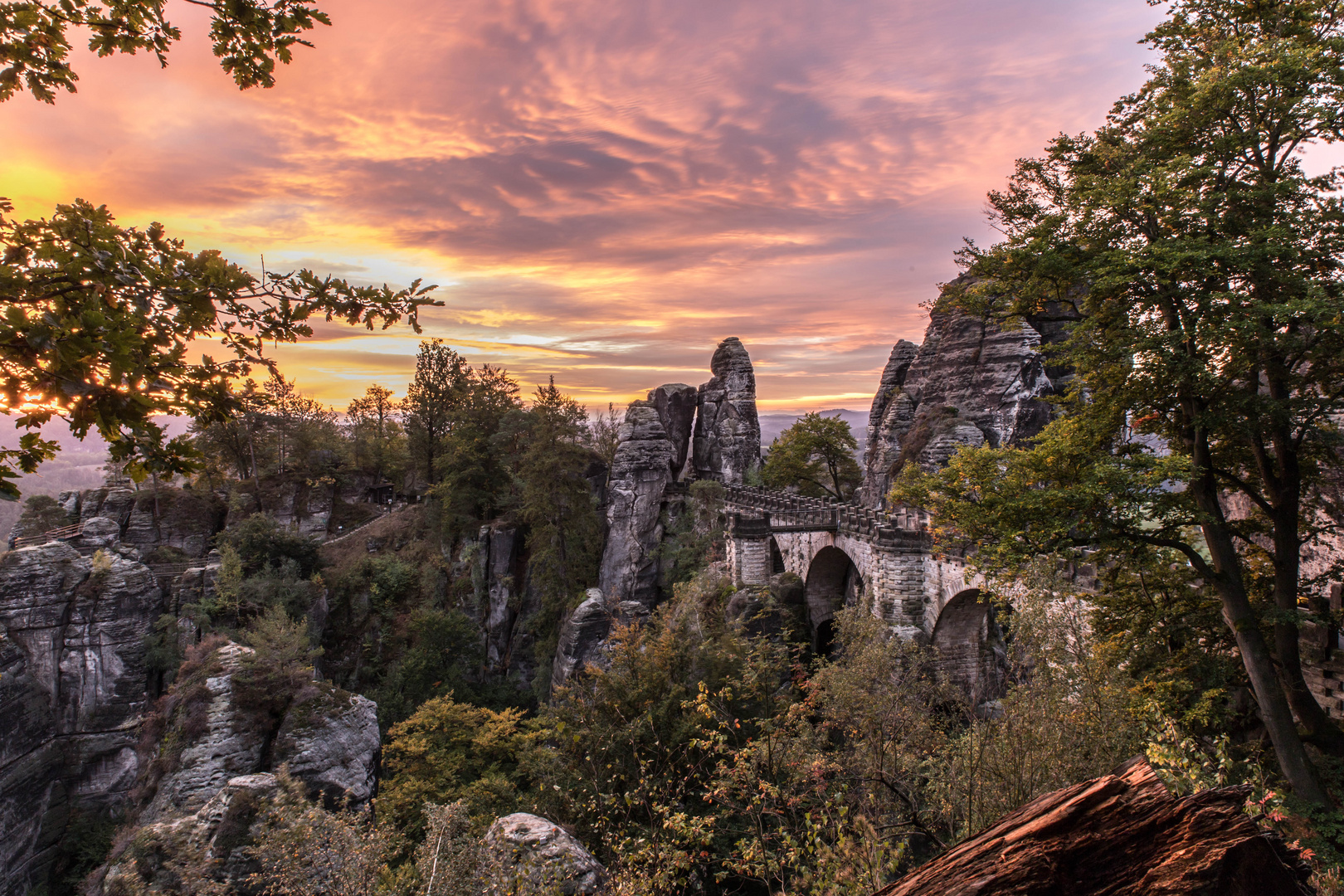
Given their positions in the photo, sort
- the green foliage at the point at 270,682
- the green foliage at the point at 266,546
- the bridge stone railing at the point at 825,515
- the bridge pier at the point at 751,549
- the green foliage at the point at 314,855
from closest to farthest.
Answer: the green foliage at the point at 314,855 → the green foliage at the point at 270,682 → the bridge stone railing at the point at 825,515 → the bridge pier at the point at 751,549 → the green foliage at the point at 266,546

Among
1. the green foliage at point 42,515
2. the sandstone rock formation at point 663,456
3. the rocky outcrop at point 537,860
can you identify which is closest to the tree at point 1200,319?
the rocky outcrop at point 537,860

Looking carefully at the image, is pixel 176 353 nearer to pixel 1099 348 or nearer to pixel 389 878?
pixel 389 878

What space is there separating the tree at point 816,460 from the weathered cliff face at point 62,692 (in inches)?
1465

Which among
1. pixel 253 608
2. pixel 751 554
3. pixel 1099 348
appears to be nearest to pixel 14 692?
pixel 253 608

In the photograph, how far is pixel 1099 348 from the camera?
9336 millimetres

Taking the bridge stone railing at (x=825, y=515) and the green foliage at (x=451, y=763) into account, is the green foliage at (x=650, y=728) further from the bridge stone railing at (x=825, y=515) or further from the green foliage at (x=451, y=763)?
the bridge stone railing at (x=825, y=515)

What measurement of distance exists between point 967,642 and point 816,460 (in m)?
27.1

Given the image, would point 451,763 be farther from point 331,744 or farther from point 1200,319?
point 1200,319

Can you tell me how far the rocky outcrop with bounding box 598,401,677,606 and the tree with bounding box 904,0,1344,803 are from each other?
23.9 metres

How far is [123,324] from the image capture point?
2754 millimetres

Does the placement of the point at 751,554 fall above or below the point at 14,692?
above

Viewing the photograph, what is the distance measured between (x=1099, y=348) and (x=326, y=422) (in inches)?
2164

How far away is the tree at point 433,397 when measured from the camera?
38469 millimetres

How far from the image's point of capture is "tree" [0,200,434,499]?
2547 mm
